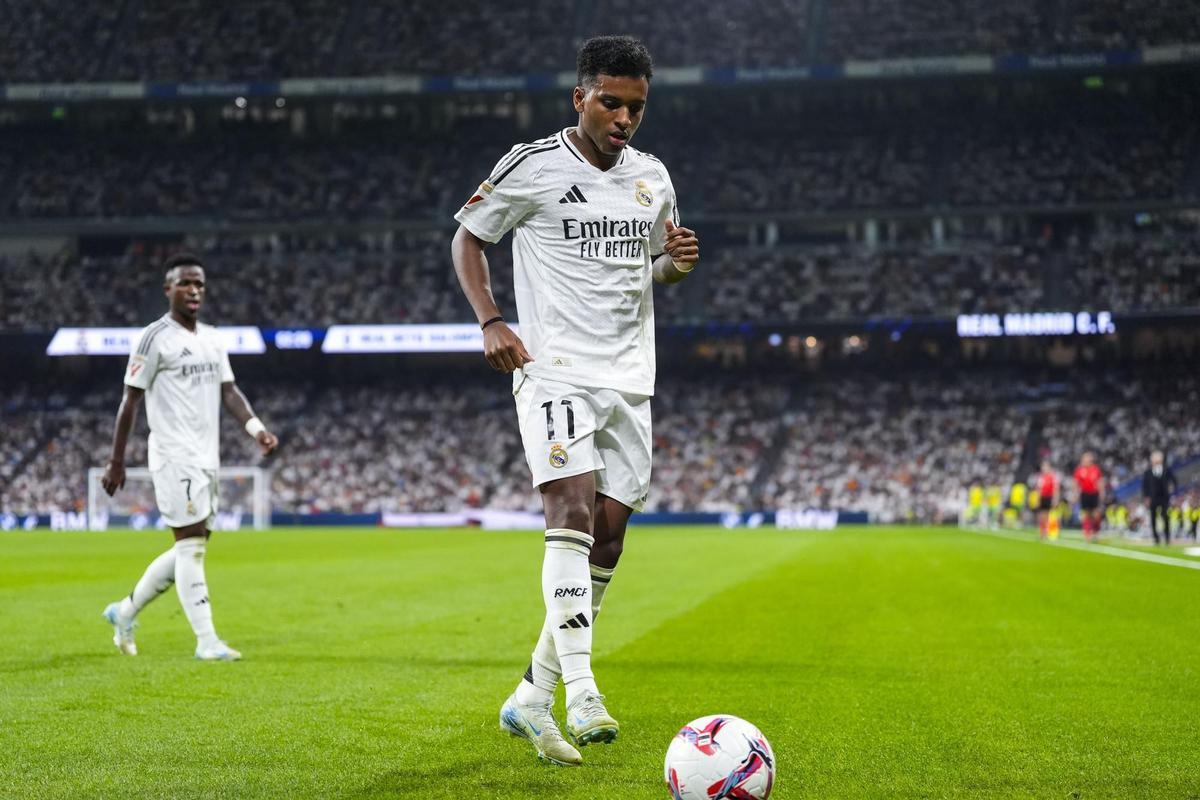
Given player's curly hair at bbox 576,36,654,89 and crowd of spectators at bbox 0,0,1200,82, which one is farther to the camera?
crowd of spectators at bbox 0,0,1200,82

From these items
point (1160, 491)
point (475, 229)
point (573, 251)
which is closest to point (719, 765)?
point (573, 251)

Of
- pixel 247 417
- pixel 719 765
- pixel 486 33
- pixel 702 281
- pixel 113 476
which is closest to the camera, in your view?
pixel 719 765

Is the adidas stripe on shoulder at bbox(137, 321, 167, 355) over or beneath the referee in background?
over

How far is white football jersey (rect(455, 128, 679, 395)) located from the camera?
17.8ft

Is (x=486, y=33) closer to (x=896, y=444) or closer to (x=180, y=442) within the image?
(x=896, y=444)

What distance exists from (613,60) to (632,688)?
356 centimetres

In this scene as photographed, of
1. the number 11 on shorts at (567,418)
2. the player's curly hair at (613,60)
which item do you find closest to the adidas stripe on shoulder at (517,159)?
the player's curly hair at (613,60)

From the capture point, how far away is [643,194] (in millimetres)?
5629

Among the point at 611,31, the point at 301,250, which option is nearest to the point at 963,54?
the point at 611,31

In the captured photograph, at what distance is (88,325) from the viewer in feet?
168

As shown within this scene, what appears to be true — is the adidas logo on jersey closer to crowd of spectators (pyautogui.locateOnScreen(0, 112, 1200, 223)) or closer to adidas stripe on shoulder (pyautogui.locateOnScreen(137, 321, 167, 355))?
adidas stripe on shoulder (pyautogui.locateOnScreen(137, 321, 167, 355))

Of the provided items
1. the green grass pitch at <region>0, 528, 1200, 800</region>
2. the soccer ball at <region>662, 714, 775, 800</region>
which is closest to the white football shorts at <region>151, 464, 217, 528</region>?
the green grass pitch at <region>0, 528, 1200, 800</region>

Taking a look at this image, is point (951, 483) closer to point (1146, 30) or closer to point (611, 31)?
point (1146, 30)

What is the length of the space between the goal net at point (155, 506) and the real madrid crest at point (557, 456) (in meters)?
38.3
